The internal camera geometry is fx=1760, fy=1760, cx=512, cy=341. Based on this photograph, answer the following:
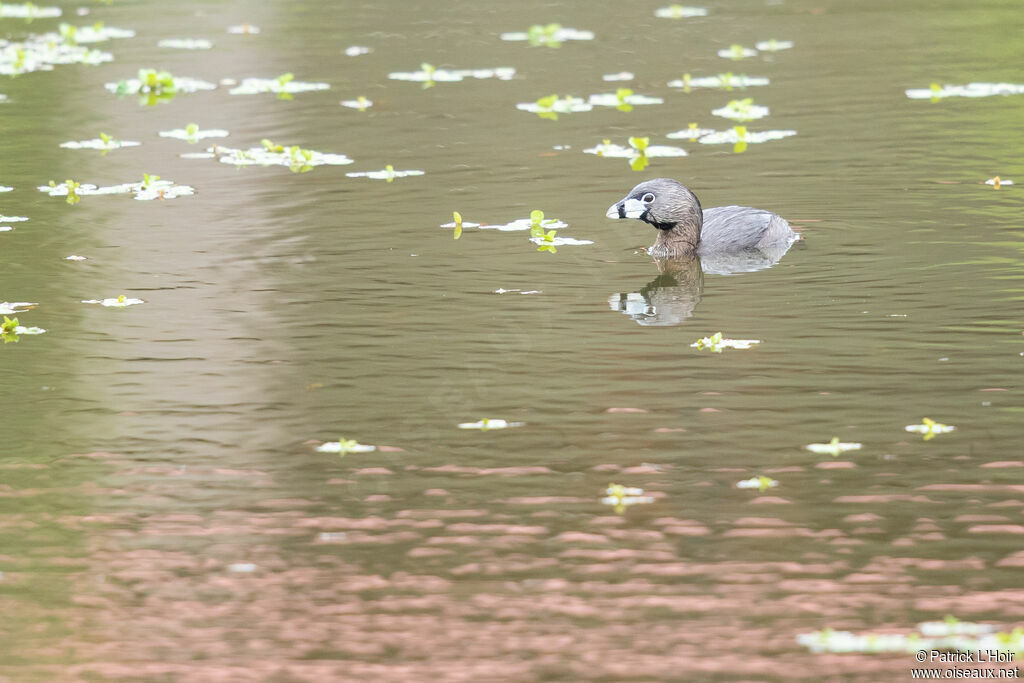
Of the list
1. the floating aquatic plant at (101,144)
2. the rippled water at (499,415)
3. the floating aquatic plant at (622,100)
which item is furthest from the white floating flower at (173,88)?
the floating aquatic plant at (622,100)

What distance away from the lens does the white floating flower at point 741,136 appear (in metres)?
18.7

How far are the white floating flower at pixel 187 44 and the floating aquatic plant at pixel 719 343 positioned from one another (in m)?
18.8

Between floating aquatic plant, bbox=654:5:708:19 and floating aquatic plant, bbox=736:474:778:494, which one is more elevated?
floating aquatic plant, bbox=736:474:778:494

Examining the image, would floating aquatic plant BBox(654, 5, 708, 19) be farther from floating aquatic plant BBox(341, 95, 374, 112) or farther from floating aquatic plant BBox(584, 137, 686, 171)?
floating aquatic plant BBox(584, 137, 686, 171)

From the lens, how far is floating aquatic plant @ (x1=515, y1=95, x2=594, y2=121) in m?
21.3

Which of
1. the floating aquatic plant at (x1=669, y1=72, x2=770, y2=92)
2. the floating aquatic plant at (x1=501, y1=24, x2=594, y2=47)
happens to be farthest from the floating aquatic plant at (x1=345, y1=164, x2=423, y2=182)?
the floating aquatic plant at (x1=501, y1=24, x2=594, y2=47)

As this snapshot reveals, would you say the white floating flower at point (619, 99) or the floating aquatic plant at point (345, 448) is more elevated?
the floating aquatic plant at point (345, 448)

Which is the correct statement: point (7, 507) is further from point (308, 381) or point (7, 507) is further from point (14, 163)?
point (14, 163)

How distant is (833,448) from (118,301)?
5.93 metres

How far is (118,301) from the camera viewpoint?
12609mm

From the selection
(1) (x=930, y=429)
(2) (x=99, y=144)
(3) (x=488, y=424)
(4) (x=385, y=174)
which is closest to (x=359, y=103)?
(2) (x=99, y=144)

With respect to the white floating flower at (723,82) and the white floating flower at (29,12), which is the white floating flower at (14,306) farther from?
the white floating flower at (29,12)

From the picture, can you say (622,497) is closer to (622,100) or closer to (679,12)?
(622,100)

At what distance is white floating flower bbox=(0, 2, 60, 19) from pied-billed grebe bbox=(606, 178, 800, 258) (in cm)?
2276
